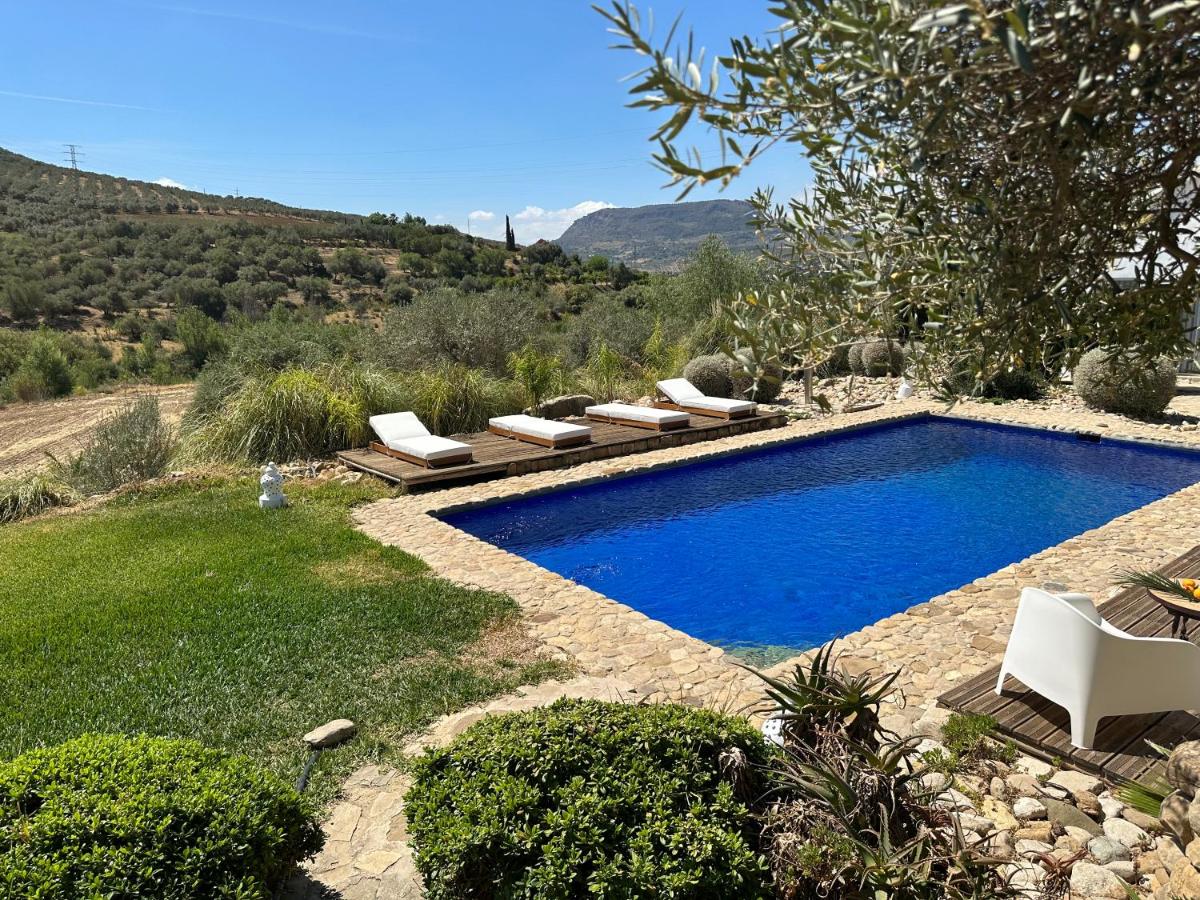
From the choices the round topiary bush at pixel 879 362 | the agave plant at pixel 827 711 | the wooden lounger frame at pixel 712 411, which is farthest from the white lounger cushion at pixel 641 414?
the agave plant at pixel 827 711

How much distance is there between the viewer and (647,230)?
299 feet

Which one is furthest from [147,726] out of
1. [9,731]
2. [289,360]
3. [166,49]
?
[166,49]

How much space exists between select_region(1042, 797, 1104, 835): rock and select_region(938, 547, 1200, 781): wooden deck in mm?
344

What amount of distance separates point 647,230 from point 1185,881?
9375cm

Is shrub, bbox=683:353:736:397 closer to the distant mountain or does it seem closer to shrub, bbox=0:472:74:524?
shrub, bbox=0:472:74:524

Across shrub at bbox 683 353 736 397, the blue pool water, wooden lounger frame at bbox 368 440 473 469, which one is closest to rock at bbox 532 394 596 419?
shrub at bbox 683 353 736 397

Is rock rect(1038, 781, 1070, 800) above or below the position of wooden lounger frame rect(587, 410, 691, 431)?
below

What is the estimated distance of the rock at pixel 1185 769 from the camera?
2814 mm

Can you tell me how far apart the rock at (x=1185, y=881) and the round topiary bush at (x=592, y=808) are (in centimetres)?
145

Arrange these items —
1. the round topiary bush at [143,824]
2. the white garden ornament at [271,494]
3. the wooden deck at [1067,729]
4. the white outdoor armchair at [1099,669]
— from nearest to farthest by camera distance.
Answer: the round topiary bush at [143,824], the wooden deck at [1067,729], the white outdoor armchair at [1099,669], the white garden ornament at [271,494]

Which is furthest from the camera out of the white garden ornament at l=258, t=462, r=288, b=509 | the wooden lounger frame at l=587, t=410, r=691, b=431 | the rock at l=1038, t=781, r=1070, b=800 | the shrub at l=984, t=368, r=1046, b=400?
the shrub at l=984, t=368, r=1046, b=400

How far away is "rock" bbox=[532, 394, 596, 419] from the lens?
1338 centimetres

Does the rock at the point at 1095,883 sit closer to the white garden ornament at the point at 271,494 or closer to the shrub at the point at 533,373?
the white garden ornament at the point at 271,494

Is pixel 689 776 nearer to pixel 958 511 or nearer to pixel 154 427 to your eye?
pixel 958 511
